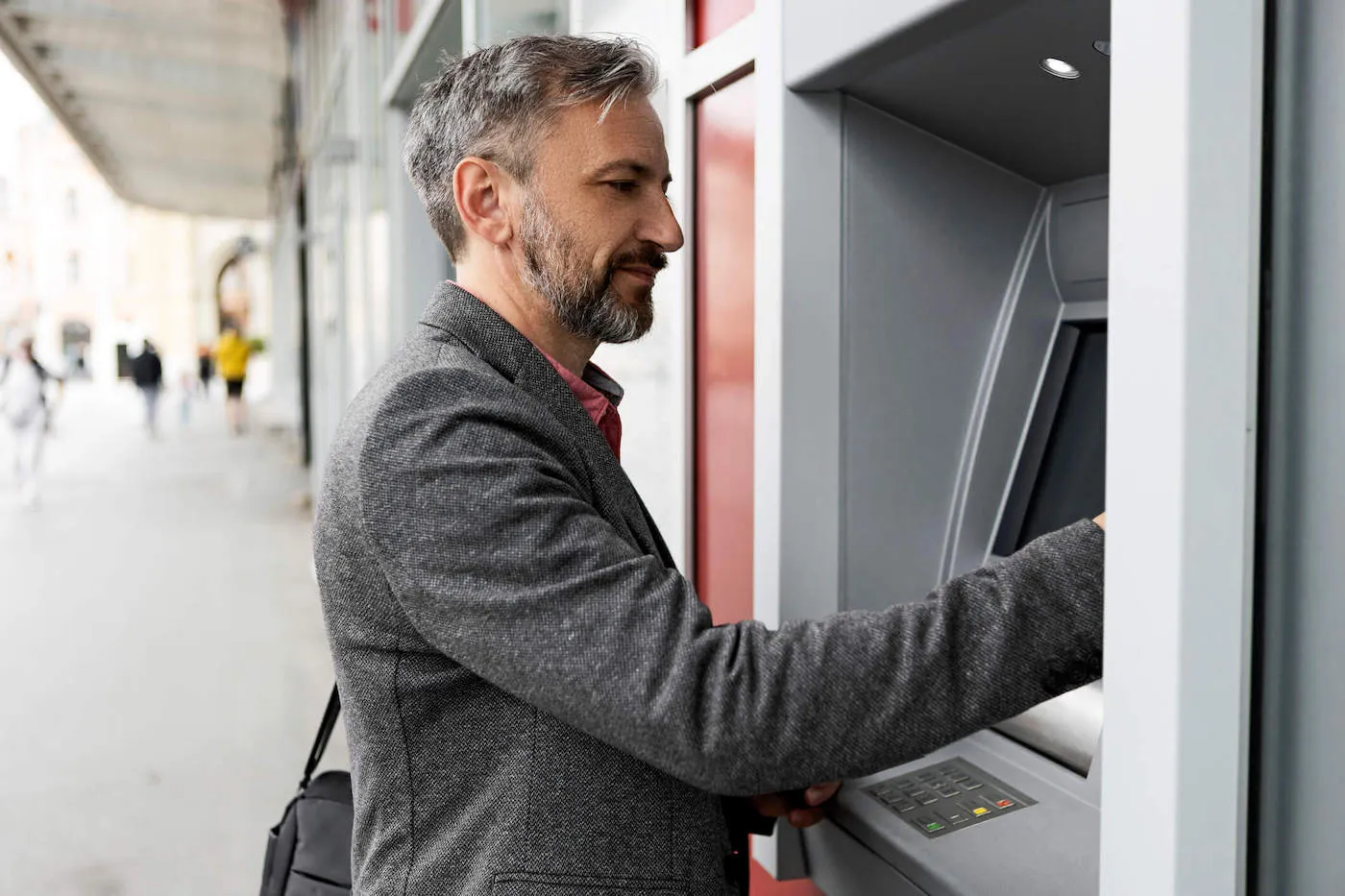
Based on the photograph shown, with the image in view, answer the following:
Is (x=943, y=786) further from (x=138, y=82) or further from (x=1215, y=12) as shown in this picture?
(x=138, y=82)

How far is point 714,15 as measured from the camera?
1.45m

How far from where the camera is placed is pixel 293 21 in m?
9.26

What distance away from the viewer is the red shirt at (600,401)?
110 centimetres

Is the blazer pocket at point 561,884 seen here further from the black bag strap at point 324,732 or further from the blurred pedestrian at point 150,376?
the blurred pedestrian at point 150,376

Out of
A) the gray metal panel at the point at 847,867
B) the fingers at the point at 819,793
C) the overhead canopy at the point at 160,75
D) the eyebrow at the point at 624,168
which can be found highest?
the overhead canopy at the point at 160,75

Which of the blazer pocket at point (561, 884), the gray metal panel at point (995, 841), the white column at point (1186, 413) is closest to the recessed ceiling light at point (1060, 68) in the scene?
the white column at point (1186, 413)

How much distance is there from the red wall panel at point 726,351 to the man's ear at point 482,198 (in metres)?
0.36

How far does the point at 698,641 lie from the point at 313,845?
0.90 m

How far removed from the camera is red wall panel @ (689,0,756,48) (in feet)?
4.49

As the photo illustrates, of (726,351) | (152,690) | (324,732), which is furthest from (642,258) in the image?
(152,690)

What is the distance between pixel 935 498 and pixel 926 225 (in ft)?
0.98

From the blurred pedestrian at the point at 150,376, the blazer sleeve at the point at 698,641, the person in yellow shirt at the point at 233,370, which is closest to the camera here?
the blazer sleeve at the point at 698,641

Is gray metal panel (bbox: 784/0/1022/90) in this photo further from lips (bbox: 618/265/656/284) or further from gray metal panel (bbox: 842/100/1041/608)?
lips (bbox: 618/265/656/284)

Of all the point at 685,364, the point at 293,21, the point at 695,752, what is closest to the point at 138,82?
the point at 293,21
